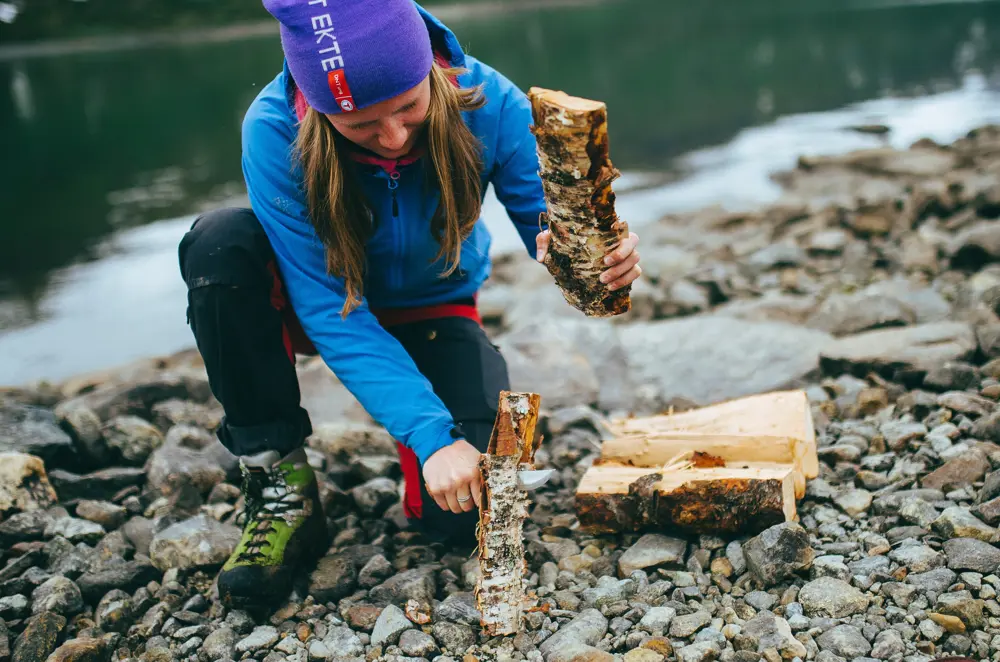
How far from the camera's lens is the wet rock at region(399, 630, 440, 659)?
266 centimetres

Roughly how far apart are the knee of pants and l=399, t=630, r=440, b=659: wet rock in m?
1.22

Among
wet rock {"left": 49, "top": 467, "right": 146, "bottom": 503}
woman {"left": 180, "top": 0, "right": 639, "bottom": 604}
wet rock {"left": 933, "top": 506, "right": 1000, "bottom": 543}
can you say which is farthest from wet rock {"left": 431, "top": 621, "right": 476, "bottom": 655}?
wet rock {"left": 49, "top": 467, "right": 146, "bottom": 503}

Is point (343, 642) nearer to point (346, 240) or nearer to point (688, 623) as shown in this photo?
point (688, 623)

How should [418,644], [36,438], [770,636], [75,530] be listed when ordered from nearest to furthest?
[770,636], [418,644], [75,530], [36,438]

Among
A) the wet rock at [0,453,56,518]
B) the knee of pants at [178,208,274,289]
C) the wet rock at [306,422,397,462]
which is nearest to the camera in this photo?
the knee of pants at [178,208,274,289]

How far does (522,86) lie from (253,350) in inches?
822

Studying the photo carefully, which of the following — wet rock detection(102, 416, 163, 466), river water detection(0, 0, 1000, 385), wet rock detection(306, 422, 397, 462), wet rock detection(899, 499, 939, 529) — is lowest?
river water detection(0, 0, 1000, 385)

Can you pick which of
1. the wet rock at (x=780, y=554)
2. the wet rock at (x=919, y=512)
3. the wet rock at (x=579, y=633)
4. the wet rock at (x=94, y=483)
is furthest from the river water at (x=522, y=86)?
the wet rock at (x=919, y=512)

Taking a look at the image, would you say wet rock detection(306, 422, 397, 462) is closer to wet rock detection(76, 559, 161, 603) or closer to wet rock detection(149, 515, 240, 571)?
wet rock detection(149, 515, 240, 571)

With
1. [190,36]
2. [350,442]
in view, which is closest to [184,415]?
[350,442]

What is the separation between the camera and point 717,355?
4.91m

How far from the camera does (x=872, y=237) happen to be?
7.29 m

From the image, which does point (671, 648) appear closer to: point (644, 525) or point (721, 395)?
point (644, 525)

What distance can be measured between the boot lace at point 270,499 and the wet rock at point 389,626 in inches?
21.4
